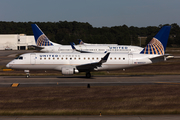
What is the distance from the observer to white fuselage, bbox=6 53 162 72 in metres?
35.7

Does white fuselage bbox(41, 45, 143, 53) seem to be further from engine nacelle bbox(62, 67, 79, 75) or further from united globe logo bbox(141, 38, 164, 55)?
engine nacelle bbox(62, 67, 79, 75)

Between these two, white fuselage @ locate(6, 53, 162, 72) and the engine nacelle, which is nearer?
the engine nacelle

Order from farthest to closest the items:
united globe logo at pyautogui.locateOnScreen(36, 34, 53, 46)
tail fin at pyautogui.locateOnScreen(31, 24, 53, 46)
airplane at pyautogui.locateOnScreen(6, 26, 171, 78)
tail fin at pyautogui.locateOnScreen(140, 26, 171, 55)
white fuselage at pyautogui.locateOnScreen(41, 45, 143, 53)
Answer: white fuselage at pyautogui.locateOnScreen(41, 45, 143, 53) < united globe logo at pyautogui.locateOnScreen(36, 34, 53, 46) < tail fin at pyautogui.locateOnScreen(31, 24, 53, 46) < tail fin at pyautogui.locateOnScreen(140, 26, 171, 55) < airplane at pyautogui.locateOnScreen(6, 26, 171, 78)

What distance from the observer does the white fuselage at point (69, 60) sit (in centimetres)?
3566

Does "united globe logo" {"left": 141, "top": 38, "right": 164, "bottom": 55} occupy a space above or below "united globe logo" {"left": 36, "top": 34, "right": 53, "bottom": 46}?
below

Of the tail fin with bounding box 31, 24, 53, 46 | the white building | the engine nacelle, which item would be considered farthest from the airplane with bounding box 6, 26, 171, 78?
the white building

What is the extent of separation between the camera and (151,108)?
18.4m

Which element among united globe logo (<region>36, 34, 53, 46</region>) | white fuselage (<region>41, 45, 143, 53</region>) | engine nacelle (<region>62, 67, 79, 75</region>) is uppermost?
united globe logo (<region>36, 34, 53, 46</region>)

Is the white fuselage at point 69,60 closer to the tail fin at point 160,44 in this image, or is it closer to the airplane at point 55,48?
the tail fin at point 160,44

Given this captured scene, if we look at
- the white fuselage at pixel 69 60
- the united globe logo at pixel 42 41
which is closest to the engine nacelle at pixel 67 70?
the white fuselage at pixel 69 60

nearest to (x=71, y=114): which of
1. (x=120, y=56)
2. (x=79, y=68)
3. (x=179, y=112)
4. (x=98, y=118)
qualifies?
(x=98, y=118)

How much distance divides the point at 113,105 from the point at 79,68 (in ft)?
55.6

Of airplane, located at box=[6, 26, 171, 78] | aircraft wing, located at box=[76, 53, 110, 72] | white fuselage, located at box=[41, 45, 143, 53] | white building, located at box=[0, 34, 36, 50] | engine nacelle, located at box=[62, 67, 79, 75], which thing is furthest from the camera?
white building, located at box=[0, 34, 36, 50]

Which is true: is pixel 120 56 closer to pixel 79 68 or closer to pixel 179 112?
pixel 79 68
